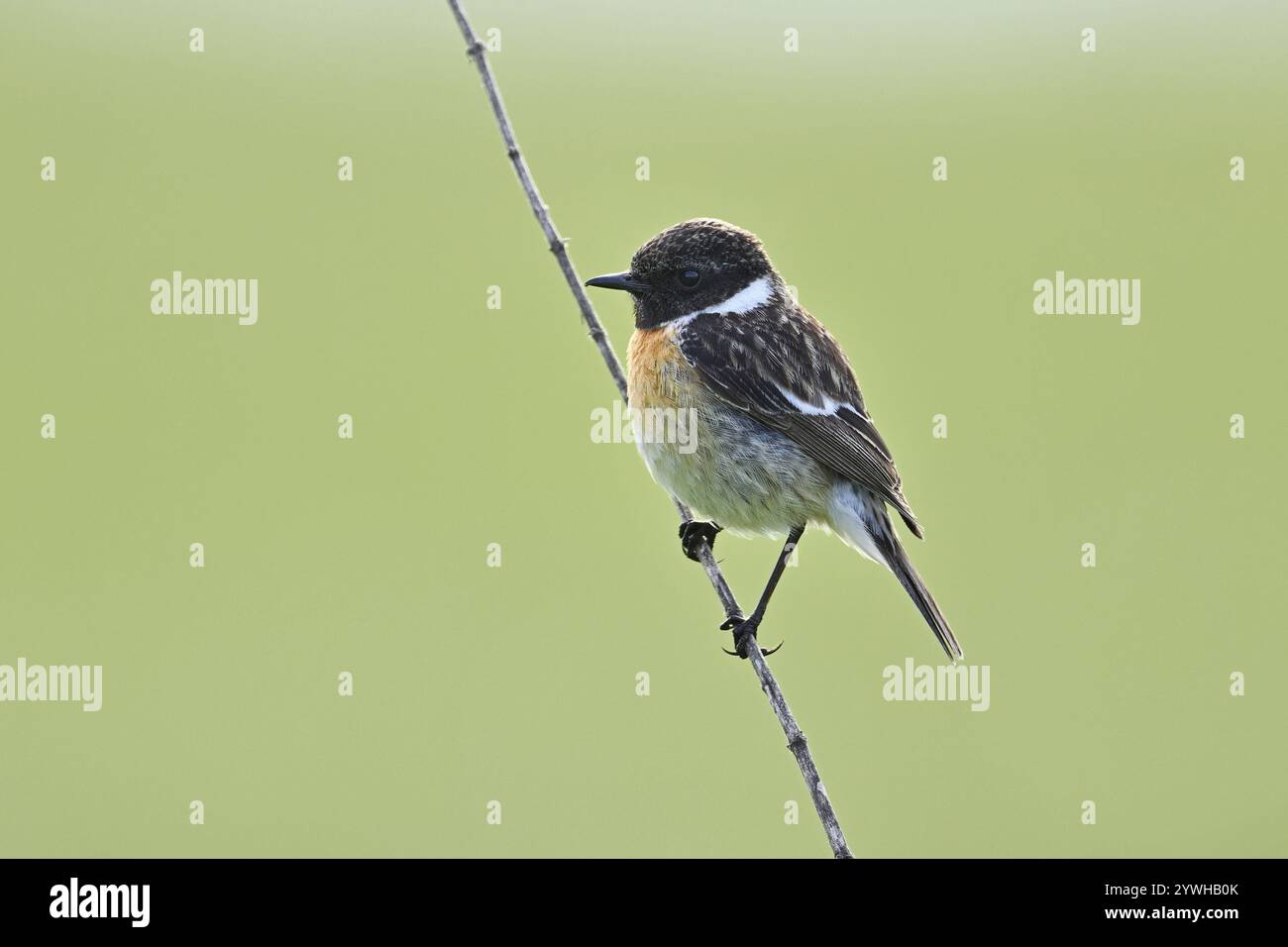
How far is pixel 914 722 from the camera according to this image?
13.2 metres

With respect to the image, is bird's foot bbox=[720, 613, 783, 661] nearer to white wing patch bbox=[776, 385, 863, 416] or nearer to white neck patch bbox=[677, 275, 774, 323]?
white wing patch bbox=[776, 385, 863, 416]

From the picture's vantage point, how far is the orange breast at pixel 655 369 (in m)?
6.88

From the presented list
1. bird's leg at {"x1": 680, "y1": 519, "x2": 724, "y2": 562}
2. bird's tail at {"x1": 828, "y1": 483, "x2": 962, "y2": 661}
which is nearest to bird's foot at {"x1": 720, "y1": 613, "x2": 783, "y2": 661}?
bird's leg at {"x1": 680, "y1": 519, "x2": 724, "y2": 562}

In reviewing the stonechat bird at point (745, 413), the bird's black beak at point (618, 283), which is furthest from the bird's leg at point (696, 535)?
the bird's black beak at point (618, 283)

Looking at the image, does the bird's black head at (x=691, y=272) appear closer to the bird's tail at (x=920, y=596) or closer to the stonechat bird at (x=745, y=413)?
the stonechat bird at (x=745, y=413)

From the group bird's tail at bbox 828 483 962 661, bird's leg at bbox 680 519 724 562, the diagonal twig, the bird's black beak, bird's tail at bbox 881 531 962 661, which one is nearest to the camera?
the diagonal twig

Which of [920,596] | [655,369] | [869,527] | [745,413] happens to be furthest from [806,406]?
[920,596]

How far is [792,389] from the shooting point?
271 inches

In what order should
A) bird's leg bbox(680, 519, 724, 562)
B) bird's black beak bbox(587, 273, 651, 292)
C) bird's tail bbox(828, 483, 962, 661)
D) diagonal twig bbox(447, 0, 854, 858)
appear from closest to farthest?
diagonal twig bbox(447, 0, 854, 858) → bird's tail bbox(828, 483, 962, 661) → bird's black beak bbox(587, 273, 651, 292) → bird's leg bbox(680, 519, 724, 562)

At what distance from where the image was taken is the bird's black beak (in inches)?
271

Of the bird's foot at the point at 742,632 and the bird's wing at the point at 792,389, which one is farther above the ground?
the bird's wing at the point at 792,389

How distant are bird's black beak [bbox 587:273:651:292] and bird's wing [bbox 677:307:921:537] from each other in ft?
0.93

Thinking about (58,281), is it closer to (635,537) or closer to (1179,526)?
(635,537)

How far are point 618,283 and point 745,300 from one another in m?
0.65
